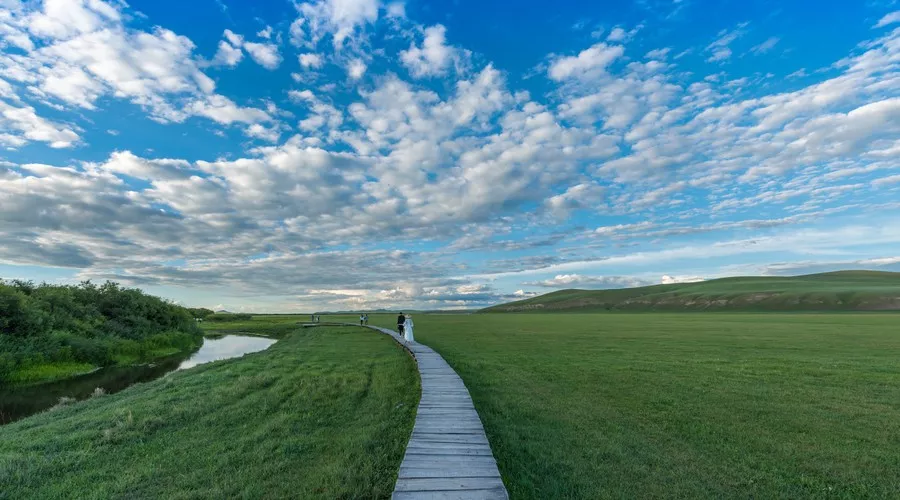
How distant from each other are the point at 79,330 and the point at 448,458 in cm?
3792

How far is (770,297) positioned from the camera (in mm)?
121250

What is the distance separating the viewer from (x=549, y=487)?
6617 millimetres

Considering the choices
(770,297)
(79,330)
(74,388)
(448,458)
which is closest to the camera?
(448,458)

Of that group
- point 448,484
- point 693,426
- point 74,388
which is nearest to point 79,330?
point 74,388

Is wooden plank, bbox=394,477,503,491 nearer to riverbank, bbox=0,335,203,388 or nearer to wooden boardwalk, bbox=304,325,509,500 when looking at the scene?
wooden boardwalk, bbox=304,325,509,500

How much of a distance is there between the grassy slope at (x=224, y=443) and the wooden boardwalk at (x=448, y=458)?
0.64m

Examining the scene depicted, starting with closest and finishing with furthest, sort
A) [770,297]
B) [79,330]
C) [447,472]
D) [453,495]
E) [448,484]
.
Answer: [453,495], [448,484], [447,472], [79,330], [770,297]

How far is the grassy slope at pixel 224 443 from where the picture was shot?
22.9 feet

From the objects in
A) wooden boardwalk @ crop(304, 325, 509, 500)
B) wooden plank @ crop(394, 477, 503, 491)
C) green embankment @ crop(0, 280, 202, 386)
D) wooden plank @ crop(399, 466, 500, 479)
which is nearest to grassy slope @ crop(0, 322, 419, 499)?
wooden boardwalk @ crop(304, 325, 509, 500)

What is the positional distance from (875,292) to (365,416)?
143 meters

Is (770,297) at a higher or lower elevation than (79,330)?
lower

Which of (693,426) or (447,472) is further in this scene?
(693,426)

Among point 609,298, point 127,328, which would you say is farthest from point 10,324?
point 609,298

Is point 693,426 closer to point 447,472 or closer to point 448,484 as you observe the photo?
point 447,472
